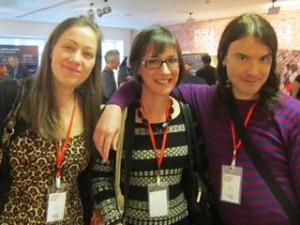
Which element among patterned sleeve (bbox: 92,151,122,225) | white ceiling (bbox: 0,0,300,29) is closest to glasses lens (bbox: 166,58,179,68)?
patterned sleeve (bbox: 92,151,122,225)

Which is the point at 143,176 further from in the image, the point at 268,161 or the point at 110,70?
the point at 110,70

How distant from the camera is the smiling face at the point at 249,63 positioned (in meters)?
1.32

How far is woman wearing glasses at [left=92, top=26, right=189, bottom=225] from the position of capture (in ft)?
4.62

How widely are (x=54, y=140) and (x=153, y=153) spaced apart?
395 mm

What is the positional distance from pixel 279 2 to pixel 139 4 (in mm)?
2938

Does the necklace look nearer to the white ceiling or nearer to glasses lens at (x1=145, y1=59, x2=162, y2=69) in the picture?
glasses lens at (x1=145, y1=59, x2=162, y2=69)

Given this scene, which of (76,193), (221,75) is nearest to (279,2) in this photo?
(221,75)

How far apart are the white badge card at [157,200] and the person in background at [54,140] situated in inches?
10.8

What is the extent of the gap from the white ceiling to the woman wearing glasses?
→ 238 inches

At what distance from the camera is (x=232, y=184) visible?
4.51ft

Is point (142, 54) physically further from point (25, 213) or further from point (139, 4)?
point (139, 4)

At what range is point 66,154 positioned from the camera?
1.39 metres

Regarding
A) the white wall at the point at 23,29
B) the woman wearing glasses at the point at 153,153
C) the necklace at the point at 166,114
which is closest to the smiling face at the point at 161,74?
the woman wearing glasses at the point at 153,153

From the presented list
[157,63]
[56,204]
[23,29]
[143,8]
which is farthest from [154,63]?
[23,29]
